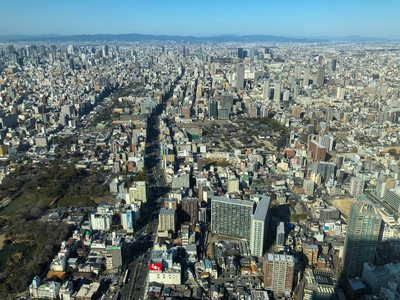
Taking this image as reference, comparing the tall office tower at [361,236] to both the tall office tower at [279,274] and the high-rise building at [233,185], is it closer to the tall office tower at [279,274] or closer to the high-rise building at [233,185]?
the tall office tower at [279,274]

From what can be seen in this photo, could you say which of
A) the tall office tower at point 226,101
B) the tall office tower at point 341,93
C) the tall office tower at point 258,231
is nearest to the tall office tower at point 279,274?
the tall office tower at point 258,231

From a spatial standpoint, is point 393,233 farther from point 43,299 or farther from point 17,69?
point 17,69

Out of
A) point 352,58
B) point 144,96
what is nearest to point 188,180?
point 144,96

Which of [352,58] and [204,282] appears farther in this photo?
[352,58]

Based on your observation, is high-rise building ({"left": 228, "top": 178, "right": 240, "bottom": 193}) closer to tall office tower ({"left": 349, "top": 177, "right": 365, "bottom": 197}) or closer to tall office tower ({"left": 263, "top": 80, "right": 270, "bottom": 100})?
tall office tower ({"left": 349, "top": 177, "right": 365, "bottom": 197})

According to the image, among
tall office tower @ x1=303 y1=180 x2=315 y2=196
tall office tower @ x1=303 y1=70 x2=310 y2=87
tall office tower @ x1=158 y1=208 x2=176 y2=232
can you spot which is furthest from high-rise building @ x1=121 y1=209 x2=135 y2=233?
tall office tower @ x1=303 y1=70 x2=310 y2=87

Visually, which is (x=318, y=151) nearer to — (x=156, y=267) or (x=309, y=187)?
(x=309, y=187)
